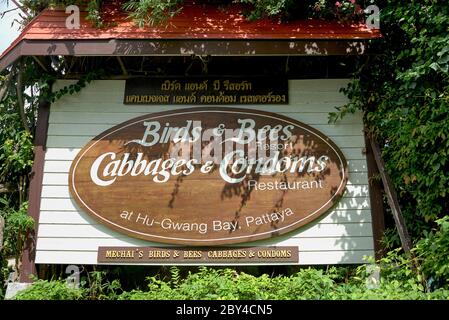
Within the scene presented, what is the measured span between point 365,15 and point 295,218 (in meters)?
3.09

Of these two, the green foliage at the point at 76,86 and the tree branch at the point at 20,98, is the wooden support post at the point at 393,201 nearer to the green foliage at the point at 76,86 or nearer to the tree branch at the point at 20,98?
the green foliage at the point at 76,86

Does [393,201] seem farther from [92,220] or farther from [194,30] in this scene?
[92,220]

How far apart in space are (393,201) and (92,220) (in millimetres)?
3991

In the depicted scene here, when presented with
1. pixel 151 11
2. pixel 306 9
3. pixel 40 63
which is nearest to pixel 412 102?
pixel 306 9

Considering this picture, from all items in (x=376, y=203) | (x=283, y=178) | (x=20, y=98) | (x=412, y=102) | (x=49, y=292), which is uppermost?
(x=20, y=98)

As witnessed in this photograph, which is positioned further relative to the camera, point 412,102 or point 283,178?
point 283,178

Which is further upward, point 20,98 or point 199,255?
point 20,98

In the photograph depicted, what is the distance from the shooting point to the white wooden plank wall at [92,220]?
19.5ft

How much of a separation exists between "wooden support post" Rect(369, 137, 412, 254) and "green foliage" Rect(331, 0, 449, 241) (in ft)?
0.28

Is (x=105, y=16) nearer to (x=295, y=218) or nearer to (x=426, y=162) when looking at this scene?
(x=295, y=218)

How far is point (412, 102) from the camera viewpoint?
5.75 meters

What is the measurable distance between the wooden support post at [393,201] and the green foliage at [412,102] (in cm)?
8

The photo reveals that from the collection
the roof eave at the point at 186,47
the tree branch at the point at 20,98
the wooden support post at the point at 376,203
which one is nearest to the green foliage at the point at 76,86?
the tree branch at the point at 20,98
